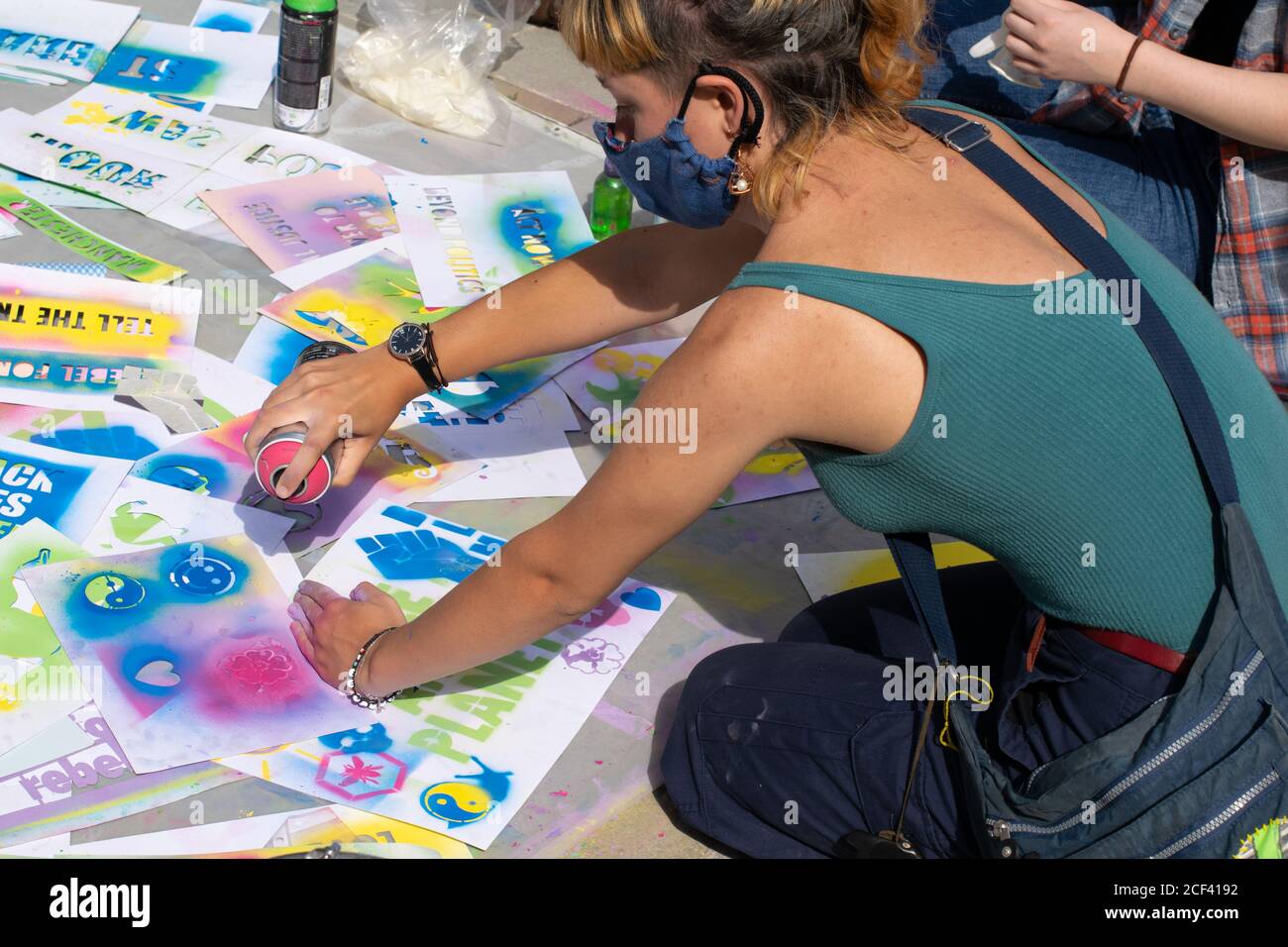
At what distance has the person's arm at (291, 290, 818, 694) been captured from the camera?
1.52 m

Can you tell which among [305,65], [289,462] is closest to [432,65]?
[305,65]

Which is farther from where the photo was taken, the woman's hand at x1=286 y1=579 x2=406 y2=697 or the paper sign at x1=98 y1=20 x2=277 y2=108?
the paper sign at x1=98 y1=20 x2=277 y2=108

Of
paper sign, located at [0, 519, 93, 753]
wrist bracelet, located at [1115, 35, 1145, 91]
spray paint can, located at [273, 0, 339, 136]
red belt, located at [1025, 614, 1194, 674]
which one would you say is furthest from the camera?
spray paint can, located at [273, 0, 339, 136]

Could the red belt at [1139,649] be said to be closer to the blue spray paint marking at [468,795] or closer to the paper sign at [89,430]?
the blue spray paint marking at [468,795]

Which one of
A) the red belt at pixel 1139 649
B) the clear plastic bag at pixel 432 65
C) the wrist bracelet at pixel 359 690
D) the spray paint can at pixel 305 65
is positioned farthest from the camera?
the clear plastic bag at pixel 432 65

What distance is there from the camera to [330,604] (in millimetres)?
2105

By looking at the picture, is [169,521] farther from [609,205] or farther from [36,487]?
[609,205]

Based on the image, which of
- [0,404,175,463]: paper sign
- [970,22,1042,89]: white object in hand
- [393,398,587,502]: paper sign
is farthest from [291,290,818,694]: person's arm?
[970,22,1042,89]: white object in hand

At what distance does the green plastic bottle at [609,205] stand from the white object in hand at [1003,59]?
0.92 metres

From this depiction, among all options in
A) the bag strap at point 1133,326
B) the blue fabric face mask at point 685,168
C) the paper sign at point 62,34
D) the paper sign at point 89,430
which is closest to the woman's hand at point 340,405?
the paper sign at point 89,430

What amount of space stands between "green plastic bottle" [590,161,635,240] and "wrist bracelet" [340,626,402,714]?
5.12ft

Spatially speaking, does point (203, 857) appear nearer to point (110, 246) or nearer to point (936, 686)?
point (936, 686)

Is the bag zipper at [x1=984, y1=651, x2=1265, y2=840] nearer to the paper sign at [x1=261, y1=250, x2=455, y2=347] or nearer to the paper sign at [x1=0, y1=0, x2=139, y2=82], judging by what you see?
the paper sign at [x1=261, y1=250, x2=455, y2=347]

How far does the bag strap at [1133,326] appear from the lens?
5.07 feet
